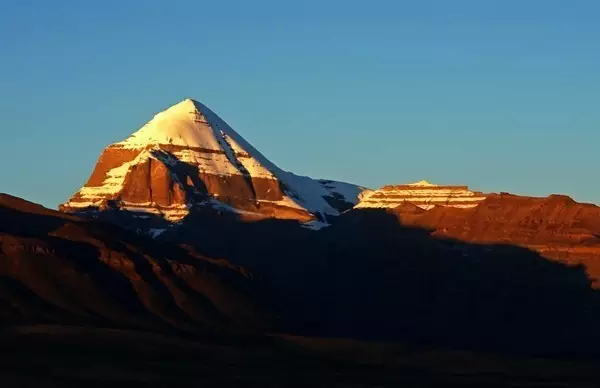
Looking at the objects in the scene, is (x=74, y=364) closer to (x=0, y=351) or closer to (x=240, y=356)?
(x=0, y=351)

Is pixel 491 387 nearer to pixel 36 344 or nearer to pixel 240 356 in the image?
pixel 240 356

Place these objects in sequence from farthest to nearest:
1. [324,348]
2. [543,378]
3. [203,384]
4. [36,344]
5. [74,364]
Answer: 1. [324,348]
2. [543,378]
3. [36,344]
4. [74,364]
5. [203,384]

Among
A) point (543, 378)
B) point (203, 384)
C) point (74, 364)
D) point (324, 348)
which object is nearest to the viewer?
point (203, 384)

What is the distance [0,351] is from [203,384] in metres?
25.3

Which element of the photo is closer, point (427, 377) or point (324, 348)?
point (427, 377)

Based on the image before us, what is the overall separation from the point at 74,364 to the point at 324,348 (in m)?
55.2

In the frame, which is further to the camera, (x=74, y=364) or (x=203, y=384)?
(x=74, y=364)

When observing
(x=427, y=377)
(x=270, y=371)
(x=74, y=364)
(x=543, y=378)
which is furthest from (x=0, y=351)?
(x=543, y=378)

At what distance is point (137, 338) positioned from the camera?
175 metres

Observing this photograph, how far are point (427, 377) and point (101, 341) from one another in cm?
3755

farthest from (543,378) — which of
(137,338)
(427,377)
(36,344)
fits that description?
(36,344)

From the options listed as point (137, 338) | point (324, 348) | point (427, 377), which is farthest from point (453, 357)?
point (137, 338)

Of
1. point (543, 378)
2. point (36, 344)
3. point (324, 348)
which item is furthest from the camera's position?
point (324, 348)

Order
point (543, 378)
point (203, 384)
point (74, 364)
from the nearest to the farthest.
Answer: point (203, 384)
point (74, 364)
point (543, 378)
